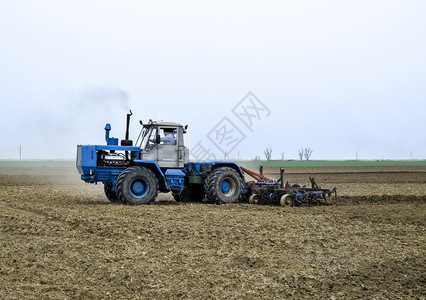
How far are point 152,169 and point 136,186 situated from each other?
0.88 metres

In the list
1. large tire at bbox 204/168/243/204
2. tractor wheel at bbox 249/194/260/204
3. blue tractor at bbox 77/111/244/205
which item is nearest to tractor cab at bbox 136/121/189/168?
blue tractor at bbox 77/111/244/205

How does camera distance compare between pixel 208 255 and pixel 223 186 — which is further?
pixel 223 186

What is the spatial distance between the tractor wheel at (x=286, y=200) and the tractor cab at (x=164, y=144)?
11.2 feet

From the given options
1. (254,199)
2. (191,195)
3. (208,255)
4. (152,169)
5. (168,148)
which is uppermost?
(168,148)

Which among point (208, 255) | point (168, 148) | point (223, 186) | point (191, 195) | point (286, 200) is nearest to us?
point (208, 255)

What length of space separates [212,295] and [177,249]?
2168mm

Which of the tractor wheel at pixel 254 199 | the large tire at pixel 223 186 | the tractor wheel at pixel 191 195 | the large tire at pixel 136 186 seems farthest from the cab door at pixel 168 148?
the tractor wheel at pixel 254 199

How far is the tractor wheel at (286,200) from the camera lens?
1443 centimetres

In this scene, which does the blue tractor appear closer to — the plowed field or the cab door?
the cab door

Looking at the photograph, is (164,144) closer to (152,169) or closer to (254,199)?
(152,169)

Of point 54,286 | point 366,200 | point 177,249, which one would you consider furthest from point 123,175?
point 366,200

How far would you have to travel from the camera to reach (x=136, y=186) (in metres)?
14.0

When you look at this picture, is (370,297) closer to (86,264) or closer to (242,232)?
(242,232)

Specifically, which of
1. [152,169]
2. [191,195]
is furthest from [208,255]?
[191,195]
